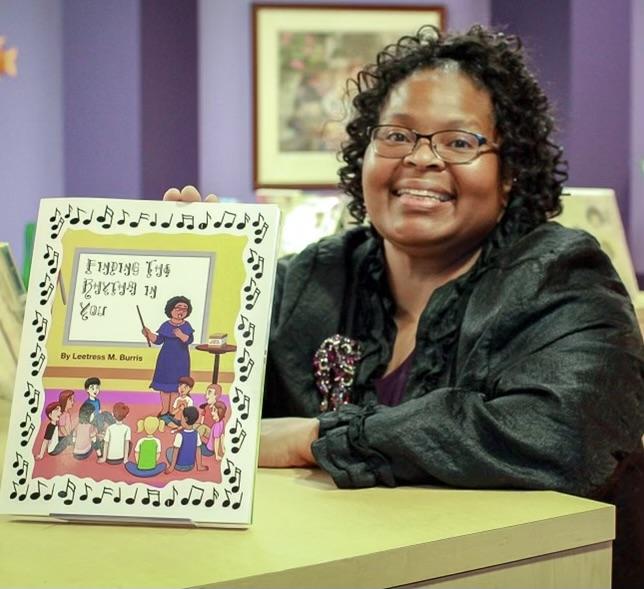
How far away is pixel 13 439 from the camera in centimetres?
146

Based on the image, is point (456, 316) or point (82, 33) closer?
point (456, 316)

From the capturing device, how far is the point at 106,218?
1.54 meters

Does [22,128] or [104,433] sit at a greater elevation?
[22,128]

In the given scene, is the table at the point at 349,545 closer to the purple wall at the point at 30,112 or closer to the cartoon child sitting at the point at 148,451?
the cartoon child sitting at the point at 148,451

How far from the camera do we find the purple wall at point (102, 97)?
18.8ft

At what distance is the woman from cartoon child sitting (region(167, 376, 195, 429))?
32 cm

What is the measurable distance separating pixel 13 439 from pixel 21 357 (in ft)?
0.33

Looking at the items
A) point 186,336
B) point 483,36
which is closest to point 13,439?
point 186,336

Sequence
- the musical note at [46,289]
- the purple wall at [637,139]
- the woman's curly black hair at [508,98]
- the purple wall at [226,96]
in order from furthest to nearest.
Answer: the purple wall at [226,96]
the purple wall at [637,139]
the woman's curly black hair at [508,98]
the musical note at [46,289]

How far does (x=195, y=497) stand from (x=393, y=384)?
77 centimetres

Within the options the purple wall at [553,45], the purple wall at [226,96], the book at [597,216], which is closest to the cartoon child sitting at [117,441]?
the book at [597,216]

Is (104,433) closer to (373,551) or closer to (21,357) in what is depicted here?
(21,357)

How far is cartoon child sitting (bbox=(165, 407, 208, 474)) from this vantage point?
4.64 feet

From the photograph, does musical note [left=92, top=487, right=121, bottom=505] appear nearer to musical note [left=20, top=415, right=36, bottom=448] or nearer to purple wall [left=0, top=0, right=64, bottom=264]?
musical note [left=20, top=415, right=36, bottom=448]
